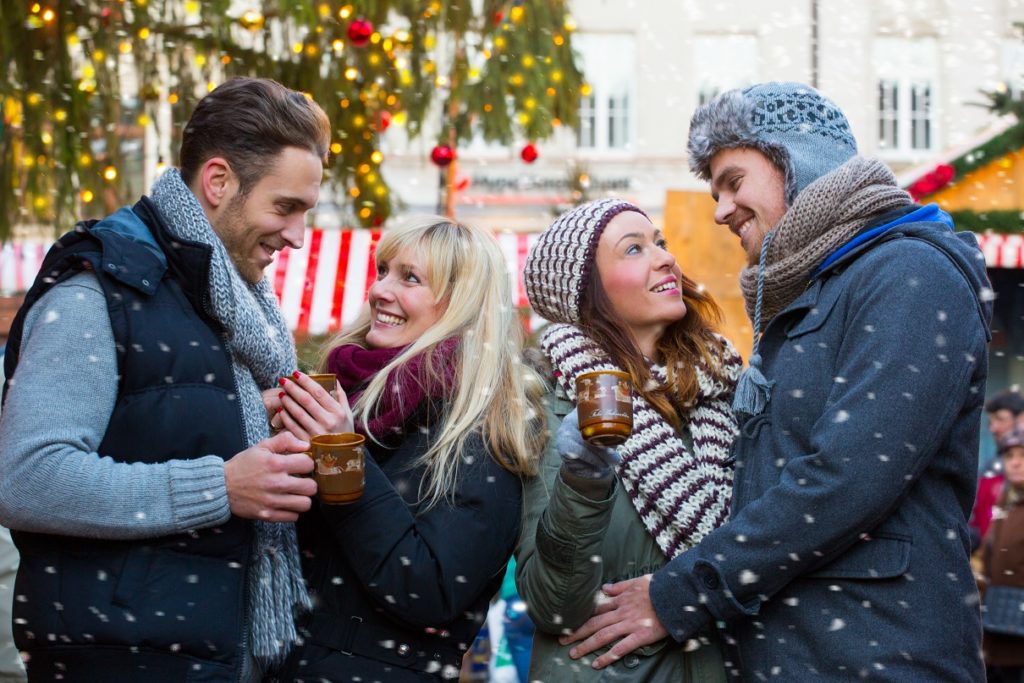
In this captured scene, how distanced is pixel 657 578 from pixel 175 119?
18.5 ft

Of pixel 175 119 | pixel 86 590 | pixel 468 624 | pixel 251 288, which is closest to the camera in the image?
pixel 86 590

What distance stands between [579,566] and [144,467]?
3.23ft

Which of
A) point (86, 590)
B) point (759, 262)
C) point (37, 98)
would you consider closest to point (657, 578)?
point (759, 262)

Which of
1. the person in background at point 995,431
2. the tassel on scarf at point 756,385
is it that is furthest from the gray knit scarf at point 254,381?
the person in background at point 995,431

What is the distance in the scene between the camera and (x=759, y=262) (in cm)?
270

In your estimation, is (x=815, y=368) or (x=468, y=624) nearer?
(x=815, y=368)

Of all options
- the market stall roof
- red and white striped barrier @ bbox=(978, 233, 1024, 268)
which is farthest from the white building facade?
red and white striped barrier @ bbox=(978, 233, 1024, 268)

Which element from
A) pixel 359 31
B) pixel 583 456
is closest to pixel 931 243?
pixel 583 456

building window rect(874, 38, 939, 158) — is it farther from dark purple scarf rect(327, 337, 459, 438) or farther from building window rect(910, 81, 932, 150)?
dark purple scarf rect(327, 337, 459, 438)

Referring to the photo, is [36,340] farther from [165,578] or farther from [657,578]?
[657,578]

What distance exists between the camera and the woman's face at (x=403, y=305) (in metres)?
2.83

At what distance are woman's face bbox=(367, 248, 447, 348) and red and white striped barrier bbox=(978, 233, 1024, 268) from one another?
21.1 ft

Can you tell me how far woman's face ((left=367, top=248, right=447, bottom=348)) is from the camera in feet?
9.30

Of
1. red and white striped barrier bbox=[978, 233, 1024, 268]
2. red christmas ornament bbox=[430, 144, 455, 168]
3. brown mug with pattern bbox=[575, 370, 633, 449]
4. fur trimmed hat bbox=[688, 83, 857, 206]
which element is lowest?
red and white striped barrier bbox=[978, 233, 1024, 268]
